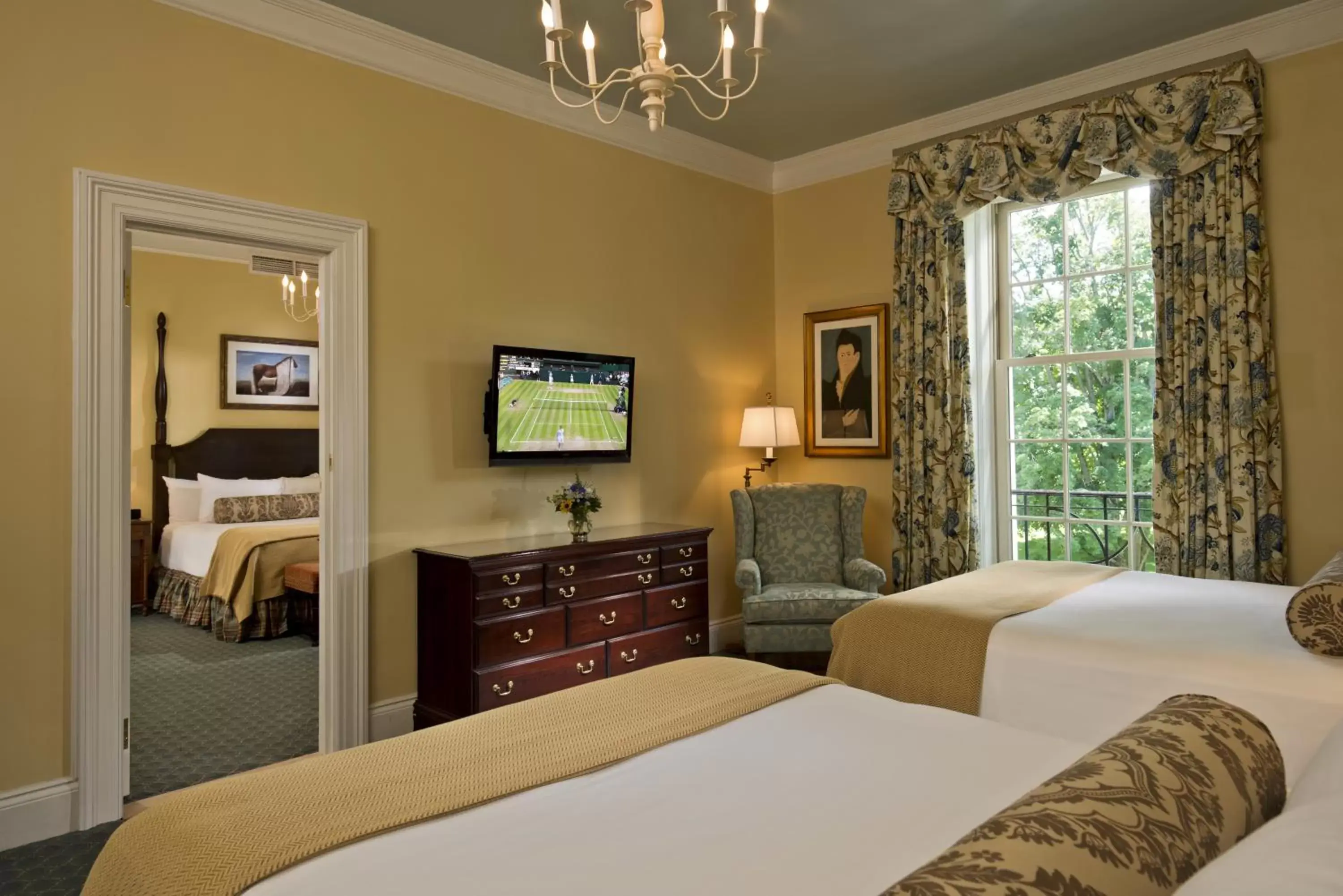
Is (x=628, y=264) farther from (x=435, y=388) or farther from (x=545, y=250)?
(x=435, y=388)

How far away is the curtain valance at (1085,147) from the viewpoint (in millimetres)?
3734

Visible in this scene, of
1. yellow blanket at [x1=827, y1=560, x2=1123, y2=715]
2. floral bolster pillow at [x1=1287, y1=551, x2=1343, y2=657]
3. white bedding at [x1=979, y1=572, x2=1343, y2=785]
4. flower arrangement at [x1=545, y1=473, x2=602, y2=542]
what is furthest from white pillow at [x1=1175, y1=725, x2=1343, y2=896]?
flower arrangement at [x1=545, y1=473, x2=602, y2=542]

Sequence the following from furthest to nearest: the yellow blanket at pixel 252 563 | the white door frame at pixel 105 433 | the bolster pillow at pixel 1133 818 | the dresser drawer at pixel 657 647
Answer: the yellow blanket at pixel 252 563 → the dresser drawer at pixel 657 647 → the white door frame at pixel 105 433 → the bolster pillow at pixel 1133 818

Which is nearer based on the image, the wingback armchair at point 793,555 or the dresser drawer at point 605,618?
the dresser drawer at point 605,618

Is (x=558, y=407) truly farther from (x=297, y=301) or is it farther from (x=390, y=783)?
(x=297, y=301)

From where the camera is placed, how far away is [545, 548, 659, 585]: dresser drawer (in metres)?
3.76

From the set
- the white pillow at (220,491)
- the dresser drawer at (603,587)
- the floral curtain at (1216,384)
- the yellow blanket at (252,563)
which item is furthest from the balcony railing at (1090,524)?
the white pillow at (220,491)

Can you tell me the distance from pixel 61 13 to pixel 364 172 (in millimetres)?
1119

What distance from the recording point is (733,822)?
4.31 feet

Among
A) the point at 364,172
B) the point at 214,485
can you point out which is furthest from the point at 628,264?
the point at 214,485

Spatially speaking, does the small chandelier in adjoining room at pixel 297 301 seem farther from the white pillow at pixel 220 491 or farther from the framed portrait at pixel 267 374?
the white pillow at pixel 220 491

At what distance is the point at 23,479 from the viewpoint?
2.85 m

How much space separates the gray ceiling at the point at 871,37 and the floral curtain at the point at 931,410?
830 mm

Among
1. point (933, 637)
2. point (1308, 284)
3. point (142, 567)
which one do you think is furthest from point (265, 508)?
point (1308, 284)
